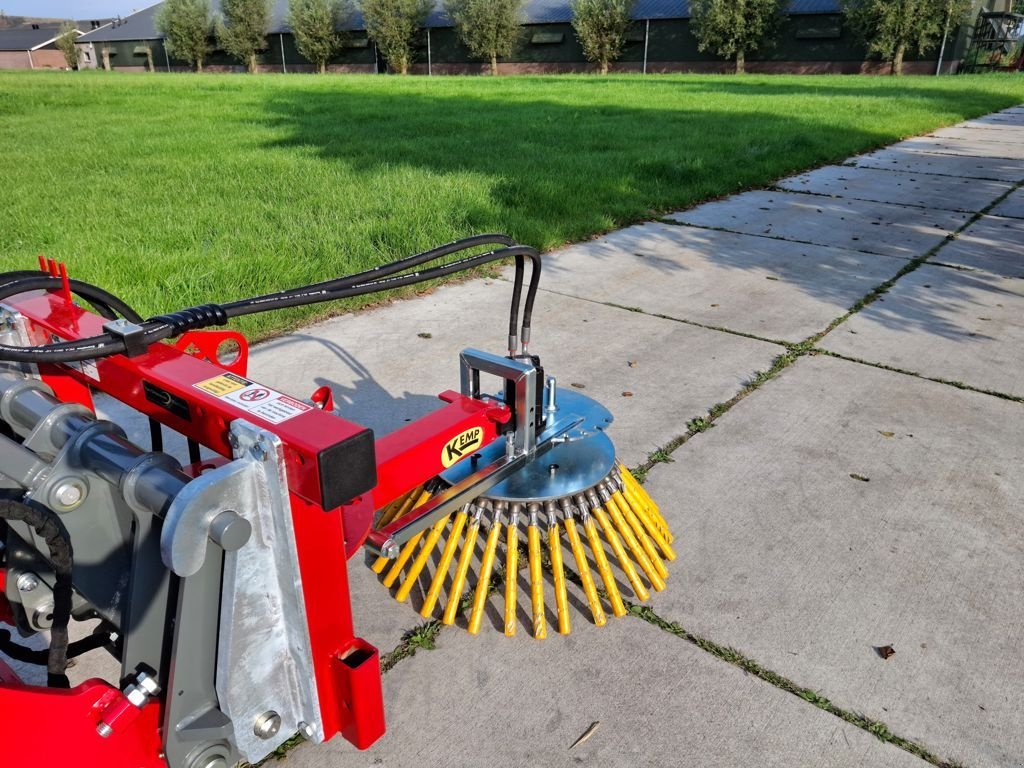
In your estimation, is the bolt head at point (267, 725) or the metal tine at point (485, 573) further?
the metal tine at point (485, 573)

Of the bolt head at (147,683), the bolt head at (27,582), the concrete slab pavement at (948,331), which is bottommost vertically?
the concrete slab pavement at (948,331)

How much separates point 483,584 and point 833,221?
5.71 m

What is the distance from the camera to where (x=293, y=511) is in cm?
133

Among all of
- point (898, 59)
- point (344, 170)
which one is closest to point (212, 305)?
point (344, 170)

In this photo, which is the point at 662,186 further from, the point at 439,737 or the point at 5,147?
the point at 5,147

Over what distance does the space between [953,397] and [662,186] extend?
4.49 metres

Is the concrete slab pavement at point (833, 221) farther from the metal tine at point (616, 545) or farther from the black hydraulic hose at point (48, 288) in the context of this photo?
the black hydraulic hose at point (48, 288)

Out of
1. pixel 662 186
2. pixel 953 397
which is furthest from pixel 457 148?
pixel 953 397

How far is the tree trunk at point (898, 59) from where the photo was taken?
92.7ft

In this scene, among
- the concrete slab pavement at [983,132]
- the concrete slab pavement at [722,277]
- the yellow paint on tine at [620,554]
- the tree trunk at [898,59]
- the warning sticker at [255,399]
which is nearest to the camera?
the warning sticker at [255,399]

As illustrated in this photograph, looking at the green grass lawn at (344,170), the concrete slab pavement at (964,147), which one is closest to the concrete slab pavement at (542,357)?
the green grass lawn at (344,170)

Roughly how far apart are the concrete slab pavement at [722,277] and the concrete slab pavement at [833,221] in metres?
0.29

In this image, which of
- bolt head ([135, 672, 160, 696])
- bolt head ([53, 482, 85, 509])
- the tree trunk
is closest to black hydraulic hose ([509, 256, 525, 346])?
bolt head ([53, 482, 85, 509])

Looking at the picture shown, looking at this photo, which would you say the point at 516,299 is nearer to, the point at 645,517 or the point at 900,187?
the point at 645,517
